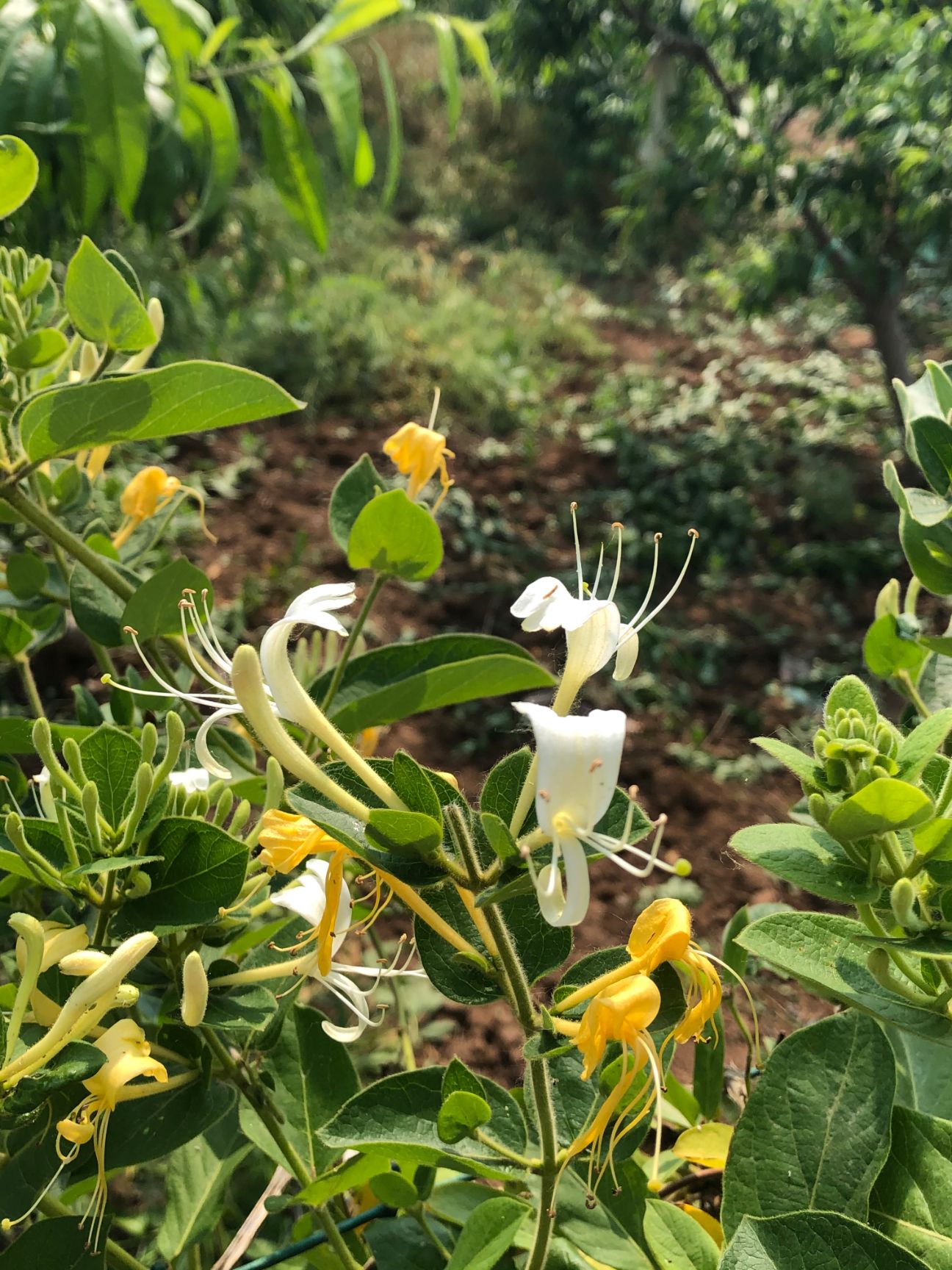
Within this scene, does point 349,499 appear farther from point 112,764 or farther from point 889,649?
point 889,649

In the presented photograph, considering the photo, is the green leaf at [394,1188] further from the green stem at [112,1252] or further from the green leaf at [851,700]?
the green leaf at [851,700]

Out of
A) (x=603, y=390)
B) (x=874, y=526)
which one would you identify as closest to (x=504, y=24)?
(x=603, y=390)

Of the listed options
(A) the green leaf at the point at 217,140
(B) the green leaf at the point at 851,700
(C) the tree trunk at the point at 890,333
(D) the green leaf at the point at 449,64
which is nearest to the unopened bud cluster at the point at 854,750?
(B) the green leaf at the point at 851,700

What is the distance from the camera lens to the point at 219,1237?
0.88 metres

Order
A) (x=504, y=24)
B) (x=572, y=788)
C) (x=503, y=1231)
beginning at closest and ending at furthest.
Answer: (x=572, y=788), (x=503, y=1231), (x=504, y=24)

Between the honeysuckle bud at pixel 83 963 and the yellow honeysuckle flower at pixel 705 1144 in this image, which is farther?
the yellow honeysuckle flower at pixel 705 1144

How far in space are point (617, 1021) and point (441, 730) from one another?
5.69ft

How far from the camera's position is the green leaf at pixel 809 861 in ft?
1.23

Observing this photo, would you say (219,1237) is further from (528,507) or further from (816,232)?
(816,232)

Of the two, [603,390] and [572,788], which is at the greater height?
[572,788]

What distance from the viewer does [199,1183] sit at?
0.56 metres

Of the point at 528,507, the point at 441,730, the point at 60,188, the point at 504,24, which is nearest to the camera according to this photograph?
the point at 60,188

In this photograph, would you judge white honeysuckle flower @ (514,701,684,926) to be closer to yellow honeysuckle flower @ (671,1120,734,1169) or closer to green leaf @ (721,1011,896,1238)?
green leaf @ (721,1011,896,1238)

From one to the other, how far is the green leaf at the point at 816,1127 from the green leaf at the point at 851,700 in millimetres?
143
